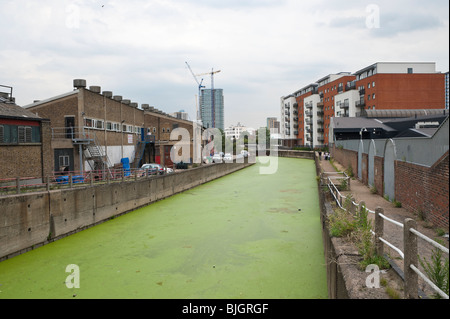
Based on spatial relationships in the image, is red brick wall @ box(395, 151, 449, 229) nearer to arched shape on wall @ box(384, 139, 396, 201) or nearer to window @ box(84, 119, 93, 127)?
arched shape on wall @ box(384, 139, 396, 201)

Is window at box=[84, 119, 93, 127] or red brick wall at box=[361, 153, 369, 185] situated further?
window at box=[84, 119, 93, 127]

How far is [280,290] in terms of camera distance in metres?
8.55

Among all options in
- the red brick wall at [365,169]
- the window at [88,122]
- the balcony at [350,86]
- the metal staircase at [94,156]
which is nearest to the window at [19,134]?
the metal staircase at [94,156]

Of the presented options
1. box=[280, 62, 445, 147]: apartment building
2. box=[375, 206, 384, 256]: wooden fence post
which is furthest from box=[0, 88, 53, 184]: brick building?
box=[280, 62, 445, 147]: apartment building

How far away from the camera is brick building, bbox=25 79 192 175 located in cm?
2370

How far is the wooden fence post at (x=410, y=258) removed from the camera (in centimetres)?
437

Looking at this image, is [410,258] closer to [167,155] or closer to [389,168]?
[389,168]

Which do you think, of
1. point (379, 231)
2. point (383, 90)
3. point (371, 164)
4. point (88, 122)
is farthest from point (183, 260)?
point (383, 90)

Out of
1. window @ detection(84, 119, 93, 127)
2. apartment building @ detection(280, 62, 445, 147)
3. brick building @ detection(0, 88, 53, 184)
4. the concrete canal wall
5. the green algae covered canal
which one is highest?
apartment building @ detection(280, 62, 445, 147)

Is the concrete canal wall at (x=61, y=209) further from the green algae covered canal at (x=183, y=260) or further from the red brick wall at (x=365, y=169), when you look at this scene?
the red brick wall at (x=365, y=169)

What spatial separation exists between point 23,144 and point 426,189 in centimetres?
1841

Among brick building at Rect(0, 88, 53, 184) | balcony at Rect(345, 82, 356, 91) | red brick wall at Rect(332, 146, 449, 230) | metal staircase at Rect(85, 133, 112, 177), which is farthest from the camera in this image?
balcony at Rect(345, 82, 356, 91)

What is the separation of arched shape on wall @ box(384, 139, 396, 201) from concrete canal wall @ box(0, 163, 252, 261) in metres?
12.9
